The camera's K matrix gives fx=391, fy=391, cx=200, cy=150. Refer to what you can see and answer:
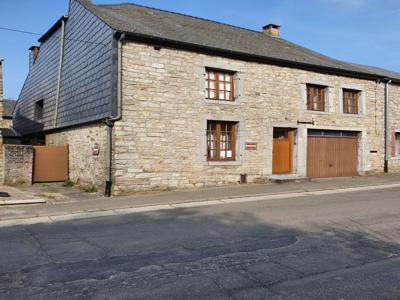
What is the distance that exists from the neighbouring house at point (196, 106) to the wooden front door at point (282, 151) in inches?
1.9

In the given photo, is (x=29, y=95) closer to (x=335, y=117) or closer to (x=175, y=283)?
(x=335, y=117)

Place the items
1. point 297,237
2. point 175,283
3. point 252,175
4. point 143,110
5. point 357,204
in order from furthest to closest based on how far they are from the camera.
→ point 252,175
point 143,110
point 357,204
point 297,237
point 175,283

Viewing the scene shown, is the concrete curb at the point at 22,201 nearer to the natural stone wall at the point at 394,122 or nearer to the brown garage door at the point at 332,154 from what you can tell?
the brown garage door at the point at 332,154

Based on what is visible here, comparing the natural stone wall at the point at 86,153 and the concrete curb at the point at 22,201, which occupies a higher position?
the natural stone wall at the point at 86,153

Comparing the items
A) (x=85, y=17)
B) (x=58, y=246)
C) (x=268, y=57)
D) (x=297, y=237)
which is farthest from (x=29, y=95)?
(x=297, y=237)

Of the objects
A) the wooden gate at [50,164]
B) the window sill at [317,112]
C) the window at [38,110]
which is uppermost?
the window at [38,110]

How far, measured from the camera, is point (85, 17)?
1625 centimetres

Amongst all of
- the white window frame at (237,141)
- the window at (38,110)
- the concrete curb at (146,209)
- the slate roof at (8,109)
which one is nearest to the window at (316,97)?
the white window frame at (237,141)

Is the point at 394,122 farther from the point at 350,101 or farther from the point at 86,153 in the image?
the point at 86,153

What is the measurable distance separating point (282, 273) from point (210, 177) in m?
10.0

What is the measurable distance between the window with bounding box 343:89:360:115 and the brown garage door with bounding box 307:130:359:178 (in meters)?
1.09

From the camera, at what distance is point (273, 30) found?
2222 cm

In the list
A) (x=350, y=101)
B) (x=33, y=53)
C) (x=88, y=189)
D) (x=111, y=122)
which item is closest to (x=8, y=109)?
(x=33, y=53)

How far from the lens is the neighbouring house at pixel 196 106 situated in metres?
13.3
